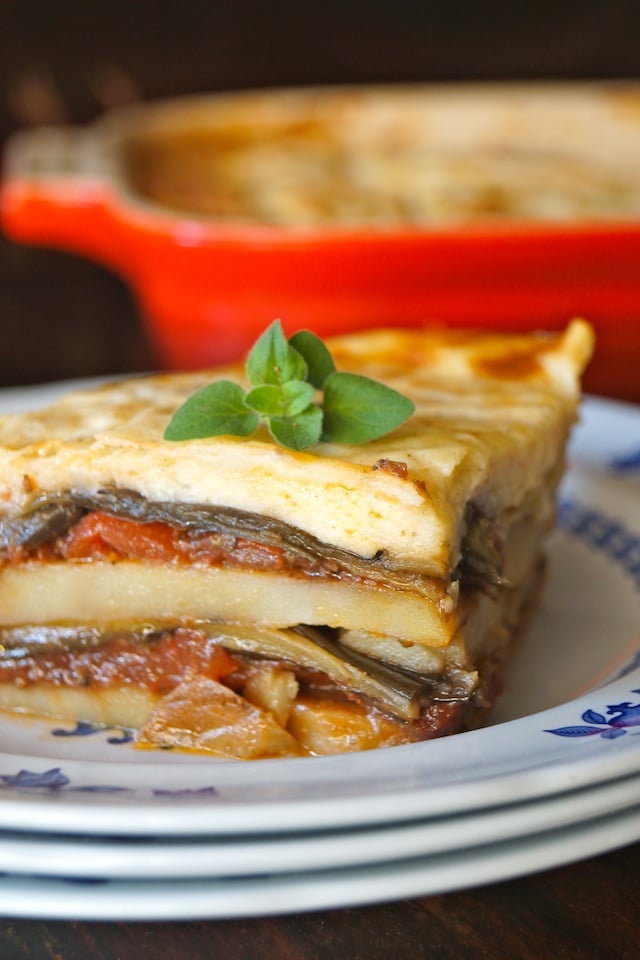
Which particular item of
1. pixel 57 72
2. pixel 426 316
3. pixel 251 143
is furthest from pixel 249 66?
pixel 426 316

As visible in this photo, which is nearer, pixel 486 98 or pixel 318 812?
pixel 318 812

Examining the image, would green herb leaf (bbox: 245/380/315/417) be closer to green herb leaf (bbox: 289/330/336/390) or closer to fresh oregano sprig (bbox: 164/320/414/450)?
fresh oregano sprig (bbox: 164/320/414/450)

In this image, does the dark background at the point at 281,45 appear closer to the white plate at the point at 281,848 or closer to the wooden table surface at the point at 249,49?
the wooden table surface at the point at 249,49

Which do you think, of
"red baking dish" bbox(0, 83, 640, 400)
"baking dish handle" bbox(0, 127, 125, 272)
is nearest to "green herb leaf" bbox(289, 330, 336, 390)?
"red baking dish" bbox(0, 83, 640, 400)

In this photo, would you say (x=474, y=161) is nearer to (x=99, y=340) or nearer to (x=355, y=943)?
(x=99, y=340)

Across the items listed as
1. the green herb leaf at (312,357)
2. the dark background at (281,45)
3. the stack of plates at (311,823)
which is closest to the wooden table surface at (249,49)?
the dark background at (281,45)

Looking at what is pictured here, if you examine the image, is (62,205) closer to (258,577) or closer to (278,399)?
(278,399)
